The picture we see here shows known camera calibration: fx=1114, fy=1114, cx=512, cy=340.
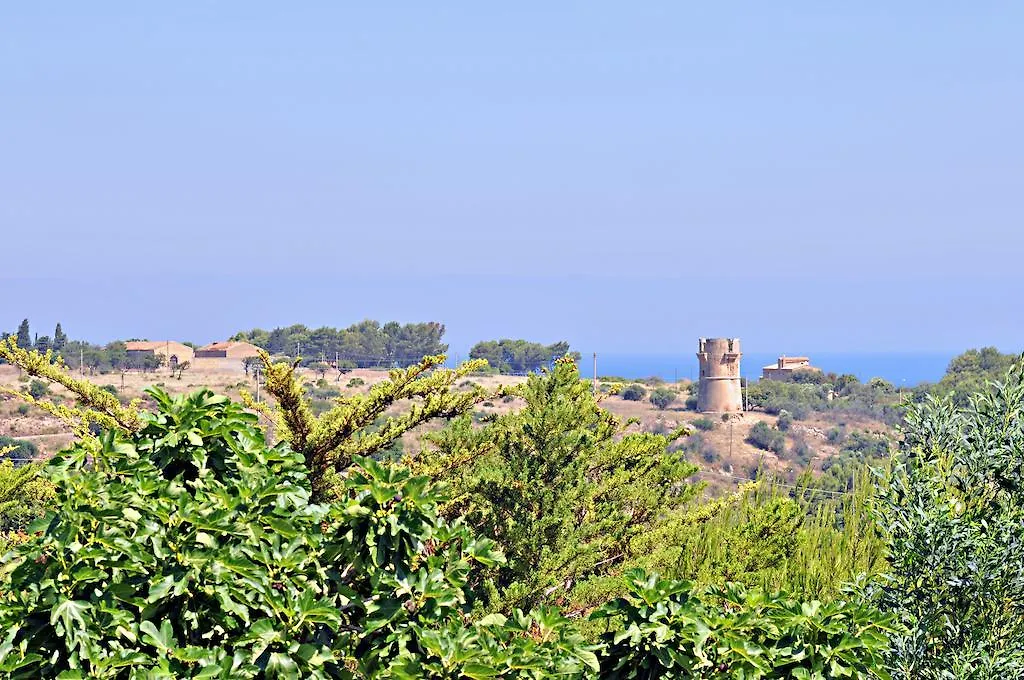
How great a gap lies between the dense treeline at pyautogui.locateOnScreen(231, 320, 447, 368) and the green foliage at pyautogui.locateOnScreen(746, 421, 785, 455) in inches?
1236

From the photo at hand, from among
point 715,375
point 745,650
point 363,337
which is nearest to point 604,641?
point 745,650

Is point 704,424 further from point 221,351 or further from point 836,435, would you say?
point 221,351

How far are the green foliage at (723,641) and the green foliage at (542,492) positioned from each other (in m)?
8.36

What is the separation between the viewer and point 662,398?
102375 mm

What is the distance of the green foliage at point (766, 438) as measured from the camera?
264 ft

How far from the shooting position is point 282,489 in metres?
4.76

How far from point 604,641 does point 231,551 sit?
1.70 metres

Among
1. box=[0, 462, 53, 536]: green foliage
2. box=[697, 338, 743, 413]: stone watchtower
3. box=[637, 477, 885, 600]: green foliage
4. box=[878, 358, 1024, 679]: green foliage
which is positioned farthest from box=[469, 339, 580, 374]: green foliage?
box=[878, 358, 1024, 679]: green foliage

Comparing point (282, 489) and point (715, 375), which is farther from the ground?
point (715, 375)

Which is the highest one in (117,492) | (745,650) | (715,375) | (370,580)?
(715,375)

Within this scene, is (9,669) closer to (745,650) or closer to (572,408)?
(745,650)

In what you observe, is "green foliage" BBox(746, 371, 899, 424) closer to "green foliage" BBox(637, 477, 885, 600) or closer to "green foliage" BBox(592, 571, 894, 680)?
"green foliage" BBox(637, 477, 885, 600)

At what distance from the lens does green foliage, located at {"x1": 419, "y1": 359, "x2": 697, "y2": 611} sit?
13914mm

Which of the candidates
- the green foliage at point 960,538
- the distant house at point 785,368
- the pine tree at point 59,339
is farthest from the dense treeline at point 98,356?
the green foliage at point 960,538
